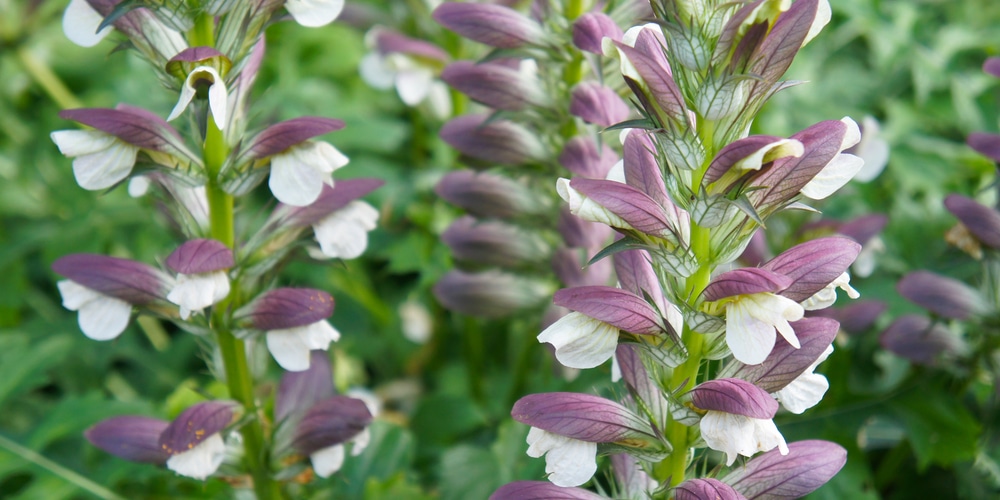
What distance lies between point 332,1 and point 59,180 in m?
2.00

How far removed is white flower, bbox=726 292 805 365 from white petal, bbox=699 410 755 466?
0.11 metres

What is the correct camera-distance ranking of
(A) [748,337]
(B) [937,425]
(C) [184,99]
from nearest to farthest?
(A) [748,337] < (C) [184,99] < (B) [937,425]

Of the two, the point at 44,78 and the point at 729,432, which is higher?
the point at 729,432

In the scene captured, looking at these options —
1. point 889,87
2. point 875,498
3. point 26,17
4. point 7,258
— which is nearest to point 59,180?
point 7,258

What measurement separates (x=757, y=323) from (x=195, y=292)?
3.20 feet

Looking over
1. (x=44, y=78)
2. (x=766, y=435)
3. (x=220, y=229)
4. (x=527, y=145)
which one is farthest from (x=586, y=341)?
(x=44, y=78)

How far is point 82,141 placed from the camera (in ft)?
5.23

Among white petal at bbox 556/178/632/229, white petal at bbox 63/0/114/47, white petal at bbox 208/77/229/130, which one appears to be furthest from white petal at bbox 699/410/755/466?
white petal at bbox 63/0/114/47

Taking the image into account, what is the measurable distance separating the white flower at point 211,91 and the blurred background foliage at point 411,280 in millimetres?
484

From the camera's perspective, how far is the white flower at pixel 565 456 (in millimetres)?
1369

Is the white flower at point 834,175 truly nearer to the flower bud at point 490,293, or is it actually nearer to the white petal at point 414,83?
the flower bud at point 490,293

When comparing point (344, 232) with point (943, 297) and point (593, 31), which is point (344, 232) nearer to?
point (593, 31)

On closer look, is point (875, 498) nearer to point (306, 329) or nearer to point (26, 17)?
point (306, 329)

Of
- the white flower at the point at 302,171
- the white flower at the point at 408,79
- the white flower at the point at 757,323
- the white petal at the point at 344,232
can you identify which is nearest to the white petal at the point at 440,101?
the white flower at the point at 408,79
